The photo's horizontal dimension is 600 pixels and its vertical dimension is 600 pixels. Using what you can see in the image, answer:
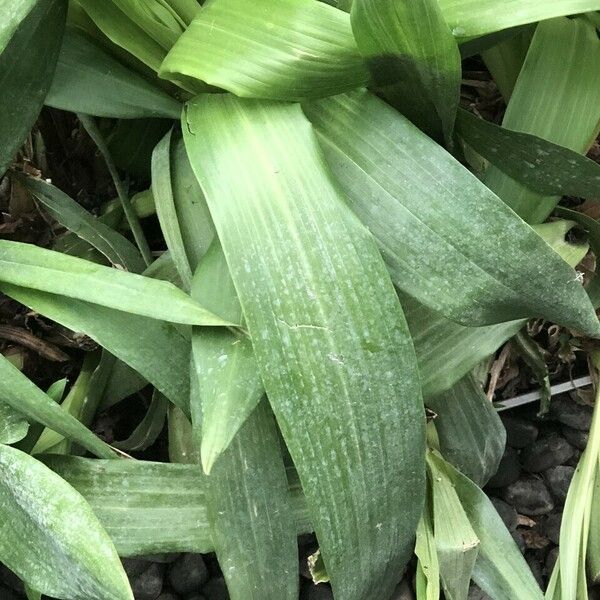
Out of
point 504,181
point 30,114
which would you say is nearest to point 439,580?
point 504,181

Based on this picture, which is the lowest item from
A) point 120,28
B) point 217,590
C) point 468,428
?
point 217,590

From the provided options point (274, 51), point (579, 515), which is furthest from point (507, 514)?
point (274, 51)

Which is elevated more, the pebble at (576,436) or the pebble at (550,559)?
the pebble at (576,436)

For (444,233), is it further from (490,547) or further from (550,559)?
(550,559)

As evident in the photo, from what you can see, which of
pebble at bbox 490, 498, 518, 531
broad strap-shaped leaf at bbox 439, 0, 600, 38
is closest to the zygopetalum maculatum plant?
broad strap-shaped leaf at bbox 439, 0, 600, 38

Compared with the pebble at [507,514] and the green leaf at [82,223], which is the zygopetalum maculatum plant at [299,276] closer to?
the green leaf at [82,223]

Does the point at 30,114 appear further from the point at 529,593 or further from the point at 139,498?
the point at 529,593

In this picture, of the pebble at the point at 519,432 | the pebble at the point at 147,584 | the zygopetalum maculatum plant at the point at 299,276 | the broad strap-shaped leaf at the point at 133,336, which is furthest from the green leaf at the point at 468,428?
the pebble at the point at 147,584

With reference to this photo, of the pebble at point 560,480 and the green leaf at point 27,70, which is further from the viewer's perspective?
the pebble at point 560,480
